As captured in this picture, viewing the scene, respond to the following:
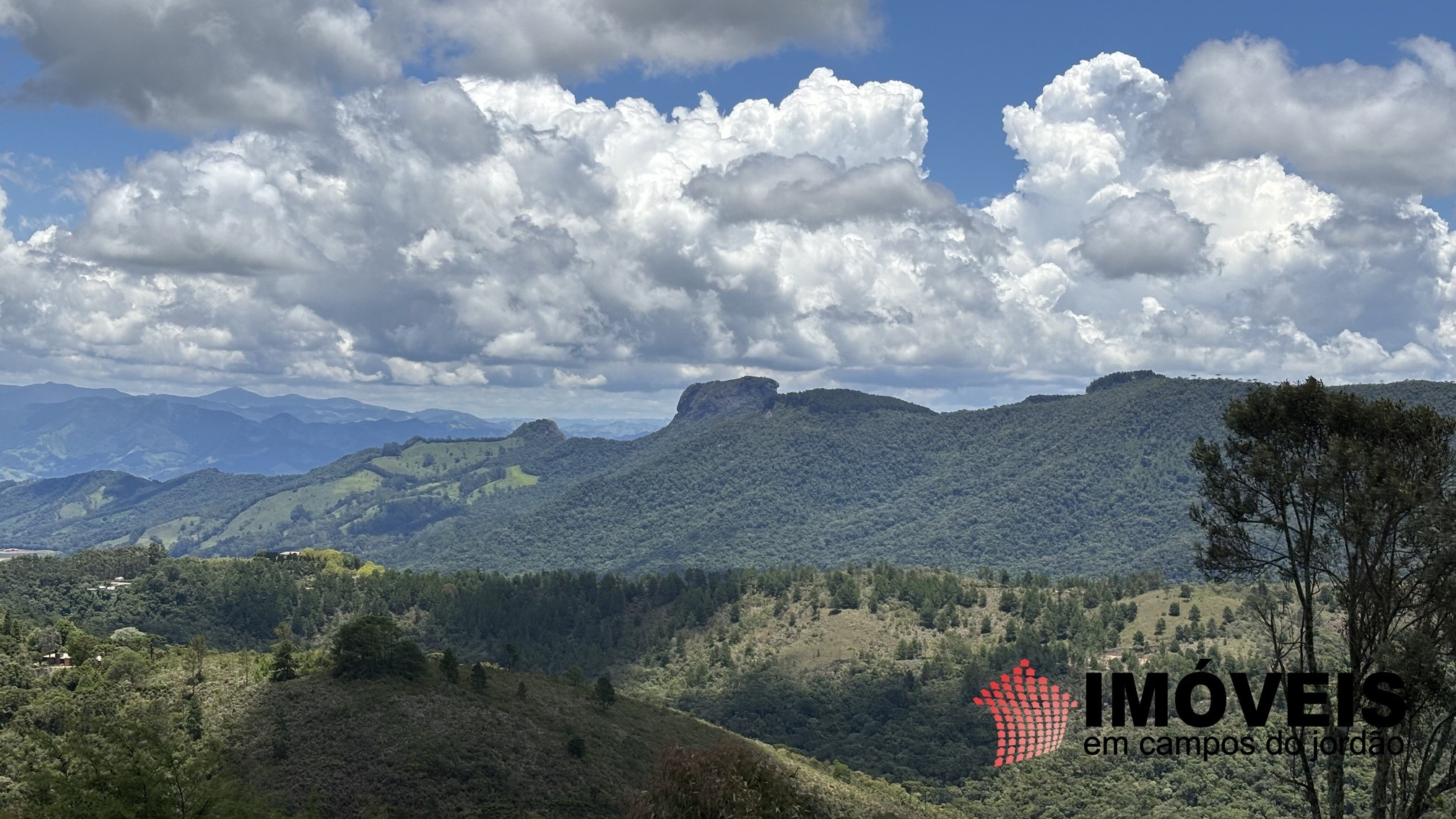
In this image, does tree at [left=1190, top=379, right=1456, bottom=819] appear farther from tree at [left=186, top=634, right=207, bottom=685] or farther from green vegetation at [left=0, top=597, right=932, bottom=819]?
tree at [left=186, top=634, right=207, bottom=685]

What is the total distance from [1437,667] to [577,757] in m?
77.1

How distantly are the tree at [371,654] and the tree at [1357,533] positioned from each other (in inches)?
3291

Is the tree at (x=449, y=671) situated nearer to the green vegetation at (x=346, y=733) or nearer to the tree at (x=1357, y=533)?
the green vegetation at (x=346, y=733)

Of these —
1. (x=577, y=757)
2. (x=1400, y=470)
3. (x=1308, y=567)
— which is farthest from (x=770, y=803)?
(x=577, y=757)

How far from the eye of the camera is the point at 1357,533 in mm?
32469

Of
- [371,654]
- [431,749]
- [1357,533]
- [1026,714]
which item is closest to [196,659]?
[371,654]

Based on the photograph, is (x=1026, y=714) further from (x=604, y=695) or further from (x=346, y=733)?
(x=346, y=733)

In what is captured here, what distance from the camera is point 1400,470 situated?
3247 centimetres

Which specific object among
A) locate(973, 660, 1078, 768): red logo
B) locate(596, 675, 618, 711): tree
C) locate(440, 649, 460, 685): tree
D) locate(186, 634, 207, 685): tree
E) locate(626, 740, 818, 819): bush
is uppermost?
locate(626, 740, 818, 819): bush

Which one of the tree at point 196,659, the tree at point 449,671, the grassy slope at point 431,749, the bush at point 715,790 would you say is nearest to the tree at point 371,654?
the grassy slope at point 431,749

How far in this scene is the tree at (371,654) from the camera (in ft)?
328

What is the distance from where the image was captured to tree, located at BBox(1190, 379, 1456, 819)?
102ft

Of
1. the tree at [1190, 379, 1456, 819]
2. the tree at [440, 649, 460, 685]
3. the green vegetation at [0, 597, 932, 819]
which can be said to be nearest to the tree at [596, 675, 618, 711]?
the green vegetation at [0, 597, 932, 819]

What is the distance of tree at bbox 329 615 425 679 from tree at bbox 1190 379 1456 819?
83587mm
